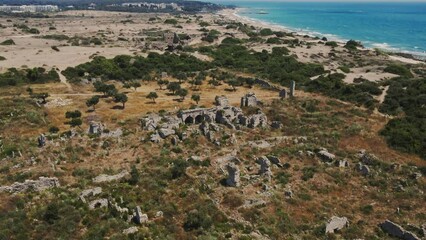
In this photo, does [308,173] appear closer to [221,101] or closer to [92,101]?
[221,101]

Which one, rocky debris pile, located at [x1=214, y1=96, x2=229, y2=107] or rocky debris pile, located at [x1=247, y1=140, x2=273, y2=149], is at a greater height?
rocky debris pile, located at [x1=214, y1=96, x2=229, y2=107]

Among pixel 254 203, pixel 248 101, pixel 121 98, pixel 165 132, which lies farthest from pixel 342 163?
pixel 121 98

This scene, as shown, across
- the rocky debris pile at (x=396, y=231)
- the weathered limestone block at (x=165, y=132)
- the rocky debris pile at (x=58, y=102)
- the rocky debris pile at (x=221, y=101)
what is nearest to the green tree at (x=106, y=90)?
the rocky debris pile at (x=58, y=102)

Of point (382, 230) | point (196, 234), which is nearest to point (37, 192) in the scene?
point (196, 234)

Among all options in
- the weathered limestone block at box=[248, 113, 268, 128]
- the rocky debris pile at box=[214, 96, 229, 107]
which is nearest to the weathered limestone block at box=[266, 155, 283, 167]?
the weathered limestone block at box=[248, 113, 268, 128]

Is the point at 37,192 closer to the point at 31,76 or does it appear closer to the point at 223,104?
the point at 223,104

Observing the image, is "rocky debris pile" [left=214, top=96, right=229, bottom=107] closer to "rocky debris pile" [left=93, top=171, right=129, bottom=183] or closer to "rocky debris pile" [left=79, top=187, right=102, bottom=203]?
"rocky debris pile" [left=93, top=171, right=129, bottom=183]
